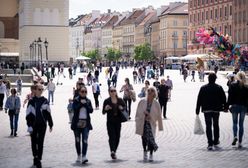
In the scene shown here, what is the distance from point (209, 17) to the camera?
118 m

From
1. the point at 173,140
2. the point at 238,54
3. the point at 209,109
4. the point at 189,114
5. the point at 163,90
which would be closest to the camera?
the point at 209,109

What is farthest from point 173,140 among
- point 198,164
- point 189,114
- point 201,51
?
point 201,51

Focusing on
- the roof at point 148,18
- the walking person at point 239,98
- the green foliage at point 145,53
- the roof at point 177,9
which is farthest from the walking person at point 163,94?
the roof at point 148,18

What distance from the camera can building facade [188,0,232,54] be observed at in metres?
109

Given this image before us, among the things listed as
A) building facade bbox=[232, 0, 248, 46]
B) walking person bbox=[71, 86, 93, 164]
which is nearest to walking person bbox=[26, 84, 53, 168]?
walking person bbox=[71, 86, 93, 164]

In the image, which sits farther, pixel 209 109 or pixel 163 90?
pixel 163 90

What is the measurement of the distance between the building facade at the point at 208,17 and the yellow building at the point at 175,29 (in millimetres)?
18133

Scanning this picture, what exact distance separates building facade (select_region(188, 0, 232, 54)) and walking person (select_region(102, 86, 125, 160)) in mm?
91121

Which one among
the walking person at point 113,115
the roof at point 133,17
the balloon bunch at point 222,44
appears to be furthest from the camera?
the roof at point 133,17

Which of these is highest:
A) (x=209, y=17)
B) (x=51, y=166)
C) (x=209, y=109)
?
(x=209, y=17)

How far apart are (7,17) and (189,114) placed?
95432mm

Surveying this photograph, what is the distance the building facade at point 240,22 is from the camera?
97875 millimetres

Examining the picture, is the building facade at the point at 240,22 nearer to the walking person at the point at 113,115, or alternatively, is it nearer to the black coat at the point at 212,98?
the black coat at the point at 212,98

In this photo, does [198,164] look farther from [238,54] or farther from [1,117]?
[238,54]
